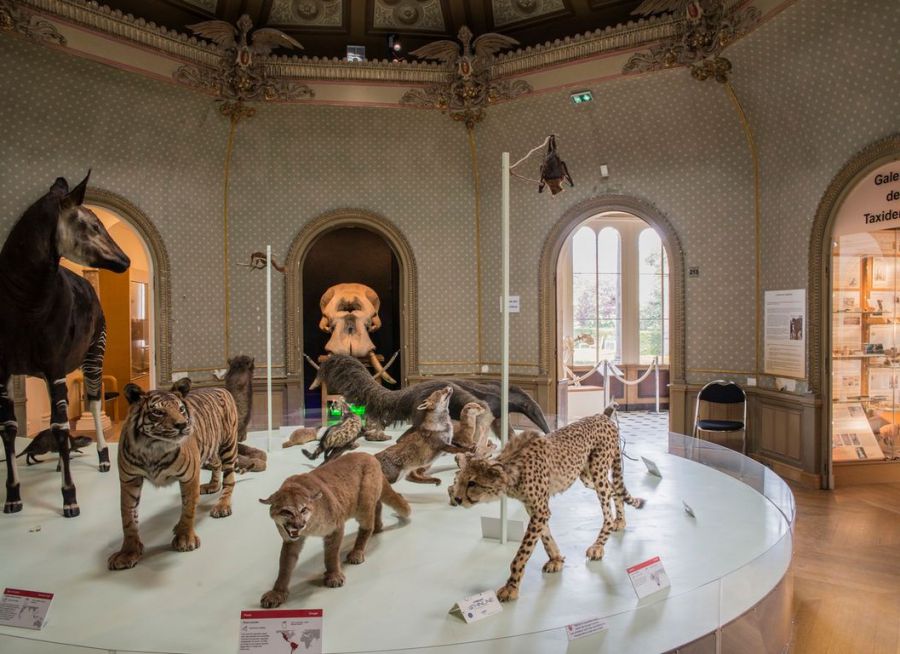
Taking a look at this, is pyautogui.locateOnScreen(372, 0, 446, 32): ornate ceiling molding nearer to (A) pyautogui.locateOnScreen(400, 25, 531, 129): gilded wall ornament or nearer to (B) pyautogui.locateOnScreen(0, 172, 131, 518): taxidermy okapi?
(A) pyautogui.locateOnScreen(400, 25, 531, 129): gilded wall ornament

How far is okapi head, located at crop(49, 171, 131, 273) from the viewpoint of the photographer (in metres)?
3.39

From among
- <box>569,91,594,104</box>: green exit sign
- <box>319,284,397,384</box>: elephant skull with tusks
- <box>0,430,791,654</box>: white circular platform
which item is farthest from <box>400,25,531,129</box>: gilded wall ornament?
<box>0,430,791,654</box>: white circular platform

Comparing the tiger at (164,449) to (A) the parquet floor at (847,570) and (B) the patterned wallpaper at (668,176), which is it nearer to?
(A) the parquet floor at (847,570)

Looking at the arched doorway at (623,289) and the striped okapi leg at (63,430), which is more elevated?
the arched doorway at (623,289)

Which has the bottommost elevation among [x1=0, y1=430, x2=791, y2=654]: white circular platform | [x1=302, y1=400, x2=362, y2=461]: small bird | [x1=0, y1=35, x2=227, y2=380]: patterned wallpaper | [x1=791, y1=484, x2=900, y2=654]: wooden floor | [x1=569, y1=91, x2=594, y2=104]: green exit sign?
[x1=791, y1=484, x2=900, y2=654]: wooden floor

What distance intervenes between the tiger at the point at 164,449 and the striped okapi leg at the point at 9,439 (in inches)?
47.9

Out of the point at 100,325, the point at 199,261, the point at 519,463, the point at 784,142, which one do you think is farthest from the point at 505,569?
the point at 199,261

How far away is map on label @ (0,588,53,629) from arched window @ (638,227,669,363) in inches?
461

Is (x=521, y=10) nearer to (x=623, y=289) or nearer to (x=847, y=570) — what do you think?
(x=623, y=289)

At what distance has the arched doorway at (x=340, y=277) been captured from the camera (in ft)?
28.5

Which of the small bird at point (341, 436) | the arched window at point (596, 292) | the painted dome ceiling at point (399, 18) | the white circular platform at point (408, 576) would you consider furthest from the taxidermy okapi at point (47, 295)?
the arched window at point (596, 292)

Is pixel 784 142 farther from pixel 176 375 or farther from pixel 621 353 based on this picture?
pixel 176 375

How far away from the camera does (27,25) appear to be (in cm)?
632

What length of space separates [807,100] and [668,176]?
1850 millimetres
